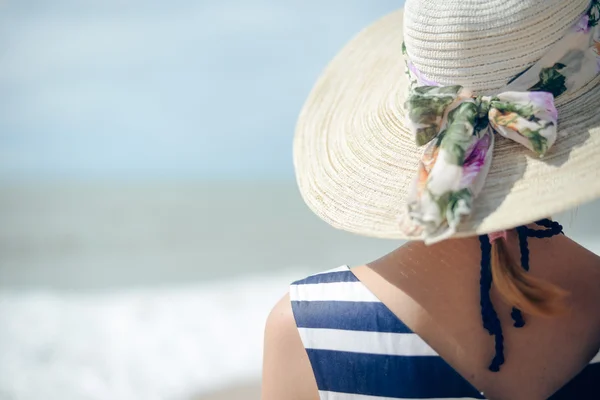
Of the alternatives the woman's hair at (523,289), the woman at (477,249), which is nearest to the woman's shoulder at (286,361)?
the woman at (477,249)

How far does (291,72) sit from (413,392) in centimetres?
1021

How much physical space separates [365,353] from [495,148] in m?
0.34

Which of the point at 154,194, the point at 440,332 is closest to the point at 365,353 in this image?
the point at 440,332

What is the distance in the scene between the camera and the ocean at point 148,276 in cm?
318

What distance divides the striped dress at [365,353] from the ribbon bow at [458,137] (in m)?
0.16

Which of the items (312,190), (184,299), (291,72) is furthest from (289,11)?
(312,190)

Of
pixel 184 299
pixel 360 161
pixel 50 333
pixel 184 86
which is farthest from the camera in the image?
pixel 184 86

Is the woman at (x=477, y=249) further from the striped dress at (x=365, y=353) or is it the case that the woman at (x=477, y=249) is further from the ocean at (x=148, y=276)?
the ocean at (x=148, y=276)

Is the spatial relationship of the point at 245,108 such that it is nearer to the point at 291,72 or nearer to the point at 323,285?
the point at 291,72

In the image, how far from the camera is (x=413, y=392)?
94cm

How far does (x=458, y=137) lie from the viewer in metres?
0.93

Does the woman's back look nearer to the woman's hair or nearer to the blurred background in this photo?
the woman's hair

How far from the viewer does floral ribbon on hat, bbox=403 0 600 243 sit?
891mm

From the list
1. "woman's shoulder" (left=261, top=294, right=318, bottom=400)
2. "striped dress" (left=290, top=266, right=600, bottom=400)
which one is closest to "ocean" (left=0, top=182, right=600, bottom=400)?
"striped dress" (left=290, top=266, right=600, bottom=400)
